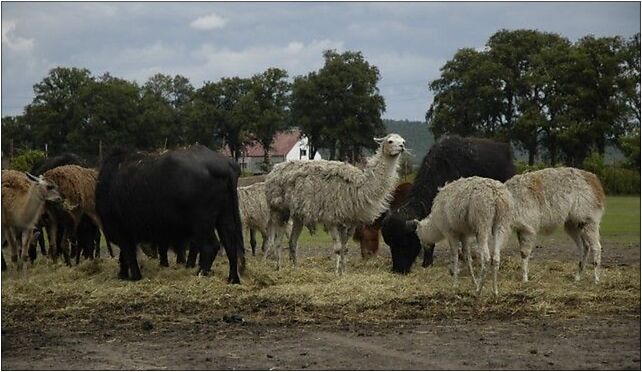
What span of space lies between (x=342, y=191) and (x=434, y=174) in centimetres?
210

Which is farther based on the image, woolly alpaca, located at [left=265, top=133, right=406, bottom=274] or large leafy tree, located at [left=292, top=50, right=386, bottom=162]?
large leafy tree, located at [left=292, top=50, right=386, bottom=162]

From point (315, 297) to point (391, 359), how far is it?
3.57 metres

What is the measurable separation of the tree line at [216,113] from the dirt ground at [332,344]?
5298 cm

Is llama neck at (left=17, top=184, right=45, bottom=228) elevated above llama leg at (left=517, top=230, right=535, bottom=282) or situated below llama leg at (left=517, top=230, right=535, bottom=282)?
above

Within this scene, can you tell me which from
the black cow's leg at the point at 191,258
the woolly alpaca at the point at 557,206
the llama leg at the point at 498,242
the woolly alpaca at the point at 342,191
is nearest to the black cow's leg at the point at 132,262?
the black cow's leg at the point at 191,258

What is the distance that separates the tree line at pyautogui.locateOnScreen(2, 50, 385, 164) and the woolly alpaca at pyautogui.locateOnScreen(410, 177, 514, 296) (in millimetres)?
50199

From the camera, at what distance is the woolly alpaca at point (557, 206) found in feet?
42.5

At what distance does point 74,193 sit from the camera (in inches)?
596

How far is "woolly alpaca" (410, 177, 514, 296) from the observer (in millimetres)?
11875

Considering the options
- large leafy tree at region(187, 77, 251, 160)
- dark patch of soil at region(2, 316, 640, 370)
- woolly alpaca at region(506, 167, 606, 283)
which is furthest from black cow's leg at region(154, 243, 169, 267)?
large leafy tree at region(187, 77, 251, 160)

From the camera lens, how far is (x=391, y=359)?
8.20 meters

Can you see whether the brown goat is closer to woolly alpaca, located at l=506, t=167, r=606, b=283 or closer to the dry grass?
the dry grass

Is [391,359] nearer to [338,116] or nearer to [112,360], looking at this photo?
[112,360]

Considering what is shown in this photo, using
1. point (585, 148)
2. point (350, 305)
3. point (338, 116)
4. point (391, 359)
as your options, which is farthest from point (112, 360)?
point (338, 116)
